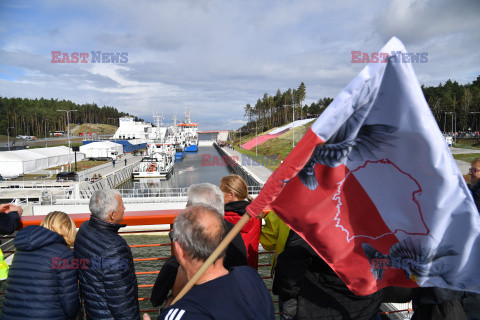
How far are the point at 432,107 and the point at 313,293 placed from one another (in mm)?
83311

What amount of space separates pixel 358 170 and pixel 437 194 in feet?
1.44

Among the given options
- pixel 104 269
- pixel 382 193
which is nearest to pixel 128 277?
pixel 104 269

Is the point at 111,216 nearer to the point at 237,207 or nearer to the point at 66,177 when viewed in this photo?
the point at 237,207

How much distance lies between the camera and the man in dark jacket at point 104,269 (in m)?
2.28

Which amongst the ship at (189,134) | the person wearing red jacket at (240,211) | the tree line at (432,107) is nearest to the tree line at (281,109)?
the tree line at (432,107)

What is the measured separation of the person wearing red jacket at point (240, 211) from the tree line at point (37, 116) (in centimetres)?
9260

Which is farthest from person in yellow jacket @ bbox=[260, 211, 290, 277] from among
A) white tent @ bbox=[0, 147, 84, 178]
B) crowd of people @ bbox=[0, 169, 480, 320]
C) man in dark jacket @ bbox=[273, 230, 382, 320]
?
white tent @ bbox=[0, 147, 84, 178]

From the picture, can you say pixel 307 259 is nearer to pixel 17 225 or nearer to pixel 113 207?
pixel 113 207

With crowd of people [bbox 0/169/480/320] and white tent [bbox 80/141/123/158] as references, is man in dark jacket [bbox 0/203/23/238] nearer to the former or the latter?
crowd of people [bbox 0/169/480/320]

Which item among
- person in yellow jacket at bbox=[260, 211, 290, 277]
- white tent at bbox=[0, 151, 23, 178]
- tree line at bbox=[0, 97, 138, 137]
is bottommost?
white tent at bbox=[0, 151, 23, 178]

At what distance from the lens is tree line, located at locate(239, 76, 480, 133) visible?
222 feet

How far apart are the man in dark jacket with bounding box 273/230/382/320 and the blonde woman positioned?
58.1 inches

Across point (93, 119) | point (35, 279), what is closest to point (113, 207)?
point (35, 279)

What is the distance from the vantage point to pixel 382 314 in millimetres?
2672
